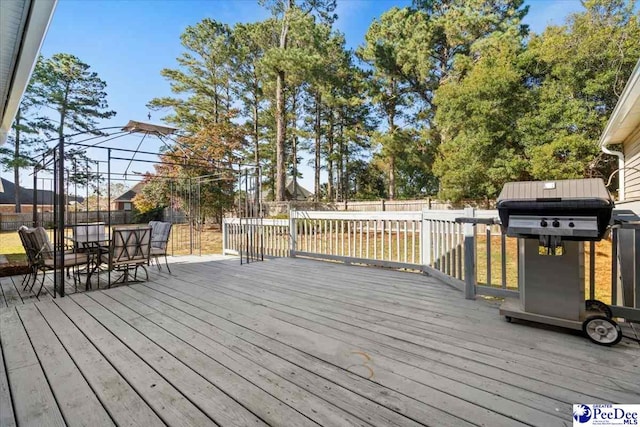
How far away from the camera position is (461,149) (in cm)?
1287

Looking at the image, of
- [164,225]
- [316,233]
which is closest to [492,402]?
[316,233]

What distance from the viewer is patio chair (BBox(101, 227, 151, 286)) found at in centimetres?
421

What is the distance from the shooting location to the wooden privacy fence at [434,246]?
256 cm

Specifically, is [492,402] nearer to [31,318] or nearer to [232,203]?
[31,318]

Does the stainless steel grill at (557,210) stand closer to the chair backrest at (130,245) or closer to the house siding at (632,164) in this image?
the chair backrest at (130,245)

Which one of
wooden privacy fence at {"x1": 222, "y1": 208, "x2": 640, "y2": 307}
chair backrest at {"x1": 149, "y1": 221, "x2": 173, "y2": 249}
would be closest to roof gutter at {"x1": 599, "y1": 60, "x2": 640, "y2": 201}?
wooden privacy fence at {"x1": 222, "y1": 208, "x2": 640, "y2": 307}

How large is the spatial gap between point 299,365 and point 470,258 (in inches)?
87.5

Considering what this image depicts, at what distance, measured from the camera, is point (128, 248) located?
4355 millimetres

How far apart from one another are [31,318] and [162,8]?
919 centimetres

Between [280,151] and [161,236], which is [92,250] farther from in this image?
[280,151]

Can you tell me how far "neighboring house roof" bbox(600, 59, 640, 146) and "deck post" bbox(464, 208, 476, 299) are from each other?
2.96m

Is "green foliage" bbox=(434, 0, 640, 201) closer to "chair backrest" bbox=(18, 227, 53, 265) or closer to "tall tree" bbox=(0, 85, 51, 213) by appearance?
"chair backrest" bbox=(18, 227, 53, 265)

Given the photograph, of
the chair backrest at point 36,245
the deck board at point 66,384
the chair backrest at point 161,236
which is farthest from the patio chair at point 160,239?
the deck board at point 66,384

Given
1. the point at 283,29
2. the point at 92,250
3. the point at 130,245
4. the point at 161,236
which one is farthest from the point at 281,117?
the point at 130,245
